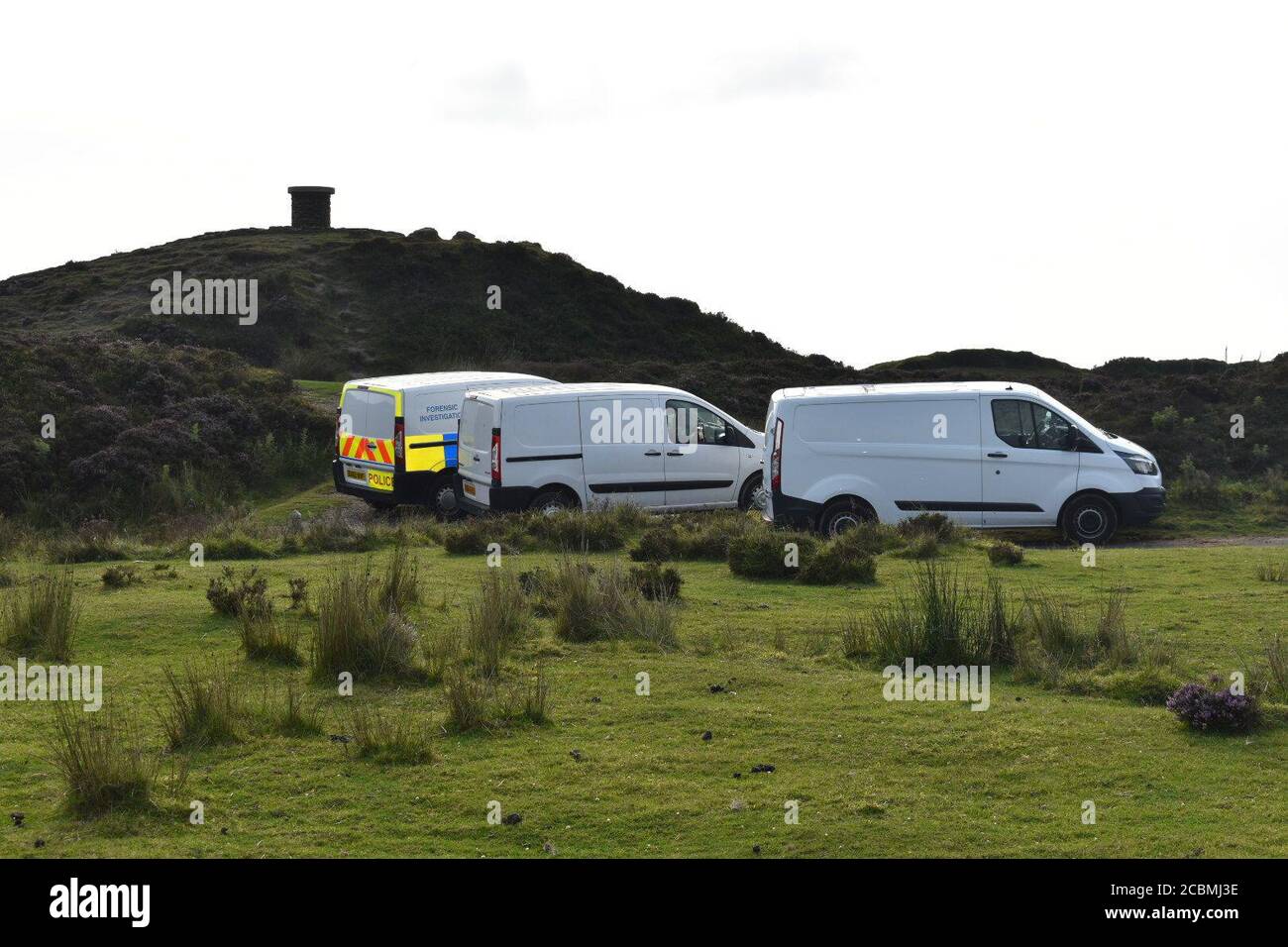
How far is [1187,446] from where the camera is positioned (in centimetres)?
3250

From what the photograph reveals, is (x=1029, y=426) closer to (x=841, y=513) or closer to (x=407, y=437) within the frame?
(x=841, y=513)

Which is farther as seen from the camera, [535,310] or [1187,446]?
[535,310]

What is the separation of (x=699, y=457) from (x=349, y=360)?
30.7m

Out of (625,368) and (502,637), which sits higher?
(625,368)

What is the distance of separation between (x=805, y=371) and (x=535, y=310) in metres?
15.2

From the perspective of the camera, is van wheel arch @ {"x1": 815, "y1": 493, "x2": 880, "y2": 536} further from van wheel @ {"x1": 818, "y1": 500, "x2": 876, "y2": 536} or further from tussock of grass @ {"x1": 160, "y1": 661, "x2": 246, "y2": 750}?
tussock of grass @ {"x1": 160, "y1": 661, "x2": 246, "y2": 750}

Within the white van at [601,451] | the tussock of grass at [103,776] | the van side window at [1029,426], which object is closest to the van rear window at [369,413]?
the white van at [601,451]

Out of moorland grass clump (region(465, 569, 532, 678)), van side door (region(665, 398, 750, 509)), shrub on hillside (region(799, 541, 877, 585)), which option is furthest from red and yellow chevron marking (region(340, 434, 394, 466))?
moorland grass clump (region(465, 569, 532, 678))

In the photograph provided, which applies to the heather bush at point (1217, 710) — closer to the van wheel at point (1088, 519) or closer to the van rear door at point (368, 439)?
the van wheel at point (1088, 519)

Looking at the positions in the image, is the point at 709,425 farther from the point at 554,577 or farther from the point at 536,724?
the point at 536,724

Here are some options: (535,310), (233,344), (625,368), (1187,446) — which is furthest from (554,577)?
(535,310)

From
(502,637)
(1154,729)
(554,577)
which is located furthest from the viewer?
(554,577)
